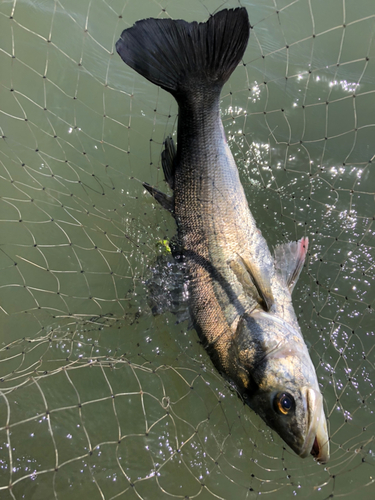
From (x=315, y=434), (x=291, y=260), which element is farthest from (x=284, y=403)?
(x=291, y=260)

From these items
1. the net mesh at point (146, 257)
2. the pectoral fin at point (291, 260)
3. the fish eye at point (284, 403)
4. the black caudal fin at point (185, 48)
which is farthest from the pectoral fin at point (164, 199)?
the fish eye at point (284, 403)

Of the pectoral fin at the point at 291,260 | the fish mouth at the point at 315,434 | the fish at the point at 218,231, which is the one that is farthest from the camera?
the pectoral fin at the point at 291,260

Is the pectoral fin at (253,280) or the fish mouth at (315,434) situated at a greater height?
the pectoral fin at (253,280)

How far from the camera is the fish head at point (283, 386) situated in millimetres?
1777

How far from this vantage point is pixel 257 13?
3.86 m

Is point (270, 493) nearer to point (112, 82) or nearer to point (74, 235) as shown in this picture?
point (74, 235)

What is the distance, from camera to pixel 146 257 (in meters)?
3.04

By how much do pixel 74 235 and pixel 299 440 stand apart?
101 inches

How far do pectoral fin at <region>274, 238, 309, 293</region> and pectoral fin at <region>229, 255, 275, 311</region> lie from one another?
218 millimetres

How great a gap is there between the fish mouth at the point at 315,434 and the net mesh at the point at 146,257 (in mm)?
646

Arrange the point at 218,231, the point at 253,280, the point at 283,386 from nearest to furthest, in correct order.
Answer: the point at 283,386 < the point at 253,280 < the point at 218,231

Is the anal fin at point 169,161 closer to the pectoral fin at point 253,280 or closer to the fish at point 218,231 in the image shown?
the fish at point 218,231

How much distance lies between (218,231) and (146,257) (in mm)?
957

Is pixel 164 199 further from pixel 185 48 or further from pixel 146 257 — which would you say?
Answer: pixel 185 48
